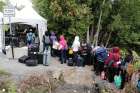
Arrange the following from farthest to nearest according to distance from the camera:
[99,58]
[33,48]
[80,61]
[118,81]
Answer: [33,48]
[80,61]
[99,58]
[118,81]

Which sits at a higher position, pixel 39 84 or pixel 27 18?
pixel 27 18

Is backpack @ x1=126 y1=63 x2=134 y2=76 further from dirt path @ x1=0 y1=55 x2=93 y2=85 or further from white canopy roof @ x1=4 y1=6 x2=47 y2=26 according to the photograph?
white canopy roof @ x1=4 y1=6 x2=47 y2=26

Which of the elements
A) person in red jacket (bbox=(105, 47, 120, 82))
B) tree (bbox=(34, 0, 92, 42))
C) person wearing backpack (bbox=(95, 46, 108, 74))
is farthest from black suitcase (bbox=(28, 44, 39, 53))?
person in red jacket (bbox=(105, 47, 120, 82))

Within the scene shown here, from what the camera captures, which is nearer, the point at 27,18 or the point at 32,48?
the point at 32,48

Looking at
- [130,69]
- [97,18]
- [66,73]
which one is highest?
[97,18]

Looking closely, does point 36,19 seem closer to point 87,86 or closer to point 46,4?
point 46,4

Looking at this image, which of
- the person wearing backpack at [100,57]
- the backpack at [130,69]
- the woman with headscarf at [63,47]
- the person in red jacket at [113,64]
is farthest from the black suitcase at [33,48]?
the backpack at [130,69]

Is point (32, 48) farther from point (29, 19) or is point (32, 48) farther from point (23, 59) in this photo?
point (29, 19)

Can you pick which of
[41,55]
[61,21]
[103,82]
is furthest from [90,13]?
[103,82]

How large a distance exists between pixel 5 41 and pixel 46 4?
3.62 m

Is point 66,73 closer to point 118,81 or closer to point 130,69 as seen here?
point 118,81

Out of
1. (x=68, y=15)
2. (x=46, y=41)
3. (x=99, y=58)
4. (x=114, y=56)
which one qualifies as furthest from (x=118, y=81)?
(x=68, y=15)

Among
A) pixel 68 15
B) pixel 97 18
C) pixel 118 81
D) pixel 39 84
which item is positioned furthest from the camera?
pixel 97 18

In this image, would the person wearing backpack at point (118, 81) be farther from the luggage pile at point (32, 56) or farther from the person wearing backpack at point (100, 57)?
the luggage pile at point (32, 56)
